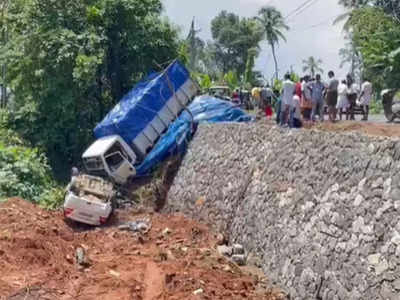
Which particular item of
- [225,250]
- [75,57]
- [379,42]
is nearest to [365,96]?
[225,250]

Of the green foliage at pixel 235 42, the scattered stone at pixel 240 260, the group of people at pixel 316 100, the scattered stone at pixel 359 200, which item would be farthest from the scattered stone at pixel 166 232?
the green foliage at pixel 235 42

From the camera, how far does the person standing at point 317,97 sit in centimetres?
1883

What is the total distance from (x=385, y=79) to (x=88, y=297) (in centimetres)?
2507

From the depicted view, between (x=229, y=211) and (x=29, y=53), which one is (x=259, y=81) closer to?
(x=29, y=53)

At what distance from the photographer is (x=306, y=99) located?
19.1 metres

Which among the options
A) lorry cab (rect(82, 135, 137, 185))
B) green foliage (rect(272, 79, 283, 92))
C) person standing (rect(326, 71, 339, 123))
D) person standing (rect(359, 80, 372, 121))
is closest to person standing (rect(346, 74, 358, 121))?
person standing (rect(359, 80, 372, 121))

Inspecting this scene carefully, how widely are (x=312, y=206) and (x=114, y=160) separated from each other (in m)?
9.70

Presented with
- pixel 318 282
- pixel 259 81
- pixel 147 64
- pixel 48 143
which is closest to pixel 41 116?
pixel 48 143

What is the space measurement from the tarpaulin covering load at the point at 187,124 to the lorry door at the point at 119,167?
549 mm

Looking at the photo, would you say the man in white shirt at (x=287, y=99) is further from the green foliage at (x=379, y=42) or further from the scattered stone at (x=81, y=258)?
the green foliage at (x=379, y=42)

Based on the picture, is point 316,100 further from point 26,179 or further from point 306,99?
point 26,179

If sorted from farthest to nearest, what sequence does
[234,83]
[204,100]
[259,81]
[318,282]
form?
[259,81]
[234,83]
[204,100]
[318,282]

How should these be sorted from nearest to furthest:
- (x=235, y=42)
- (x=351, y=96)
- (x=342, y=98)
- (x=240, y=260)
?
1. (x=240, y=260)
2. (x=342, y=98)
3. (x=351, y=96)
4. (x=235, y=42)

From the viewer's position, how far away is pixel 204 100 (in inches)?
808
